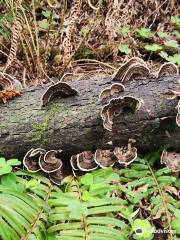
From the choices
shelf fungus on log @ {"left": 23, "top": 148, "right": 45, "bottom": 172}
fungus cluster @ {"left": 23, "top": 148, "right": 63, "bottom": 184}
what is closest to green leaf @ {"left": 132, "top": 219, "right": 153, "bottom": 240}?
fungus cluster @ {"left": 23, "top": 148, "right": 63, "bottom": 184}

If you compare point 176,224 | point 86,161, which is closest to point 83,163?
point 86,161

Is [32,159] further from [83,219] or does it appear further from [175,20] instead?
[175,20]

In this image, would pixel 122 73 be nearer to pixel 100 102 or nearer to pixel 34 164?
pixel 100 102

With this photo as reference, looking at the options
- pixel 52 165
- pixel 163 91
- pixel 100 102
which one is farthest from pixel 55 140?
pixel 163 91

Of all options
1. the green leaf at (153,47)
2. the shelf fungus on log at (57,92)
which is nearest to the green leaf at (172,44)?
the green leaf at (153,47)

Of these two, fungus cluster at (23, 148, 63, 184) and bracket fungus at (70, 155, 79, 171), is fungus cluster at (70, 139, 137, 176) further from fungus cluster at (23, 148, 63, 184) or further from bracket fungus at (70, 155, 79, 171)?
fungus cluster at (23, 148, 63, 184)
